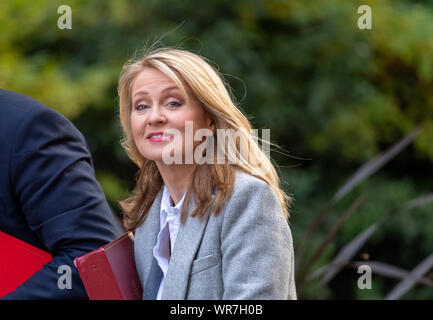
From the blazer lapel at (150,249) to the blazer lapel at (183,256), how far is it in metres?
0.07

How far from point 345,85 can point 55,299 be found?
4.82 meters

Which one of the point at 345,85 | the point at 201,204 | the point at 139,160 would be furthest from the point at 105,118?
the point at 201,204

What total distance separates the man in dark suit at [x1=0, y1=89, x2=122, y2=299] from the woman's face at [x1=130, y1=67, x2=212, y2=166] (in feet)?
0.66

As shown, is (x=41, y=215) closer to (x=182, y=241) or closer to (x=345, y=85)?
(x=182, y=241)

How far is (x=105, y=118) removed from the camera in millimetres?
5695

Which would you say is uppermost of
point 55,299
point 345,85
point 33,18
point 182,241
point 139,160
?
point 33,18

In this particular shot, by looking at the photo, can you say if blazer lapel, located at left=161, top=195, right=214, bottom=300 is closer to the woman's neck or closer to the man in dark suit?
the woman's neck

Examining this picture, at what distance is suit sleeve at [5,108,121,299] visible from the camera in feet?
5.44

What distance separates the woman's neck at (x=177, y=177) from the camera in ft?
5.52

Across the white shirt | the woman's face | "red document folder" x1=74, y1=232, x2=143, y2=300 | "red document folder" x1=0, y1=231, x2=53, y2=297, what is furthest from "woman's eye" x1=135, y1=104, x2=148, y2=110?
"red document folder" x1=0, y1=231, x2=53, y2=297

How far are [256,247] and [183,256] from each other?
20cm

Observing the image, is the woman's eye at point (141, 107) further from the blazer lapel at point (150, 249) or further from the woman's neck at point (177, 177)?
the blazer lapel at point (150, 249)

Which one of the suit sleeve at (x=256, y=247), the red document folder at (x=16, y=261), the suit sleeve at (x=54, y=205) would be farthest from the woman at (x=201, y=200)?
the red document folder at (x=16, y=261)
